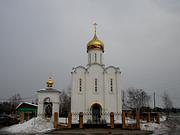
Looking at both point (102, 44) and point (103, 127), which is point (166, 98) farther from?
point (103, 127)

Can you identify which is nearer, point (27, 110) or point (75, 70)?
point (75, 70)

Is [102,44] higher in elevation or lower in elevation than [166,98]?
higher

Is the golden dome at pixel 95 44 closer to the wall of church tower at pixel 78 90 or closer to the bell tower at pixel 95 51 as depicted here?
the bell tower at pixel 95 51

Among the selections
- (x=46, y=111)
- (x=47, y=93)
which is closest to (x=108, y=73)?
(x=47, y=93)

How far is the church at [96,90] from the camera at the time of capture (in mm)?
30688

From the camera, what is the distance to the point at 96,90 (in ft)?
104

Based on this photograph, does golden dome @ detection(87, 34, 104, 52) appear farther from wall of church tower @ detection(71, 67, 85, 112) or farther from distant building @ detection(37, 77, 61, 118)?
distant building @ detection(37, 77, 61, 118)

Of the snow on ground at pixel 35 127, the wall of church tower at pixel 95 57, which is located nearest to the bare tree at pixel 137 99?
the wall of church tower at pixel 95 57

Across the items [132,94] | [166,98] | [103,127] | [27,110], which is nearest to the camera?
[103,127]

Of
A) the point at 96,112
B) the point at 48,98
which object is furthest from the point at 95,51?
the point at 48,98

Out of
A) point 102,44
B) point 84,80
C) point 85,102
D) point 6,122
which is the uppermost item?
point 102,44

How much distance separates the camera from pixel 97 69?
32594 millimetres

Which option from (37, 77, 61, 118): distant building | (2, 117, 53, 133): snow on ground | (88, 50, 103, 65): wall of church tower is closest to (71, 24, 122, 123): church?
(88, 50, 103, 65): wall of church tower

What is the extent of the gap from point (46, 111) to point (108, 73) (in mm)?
11682
